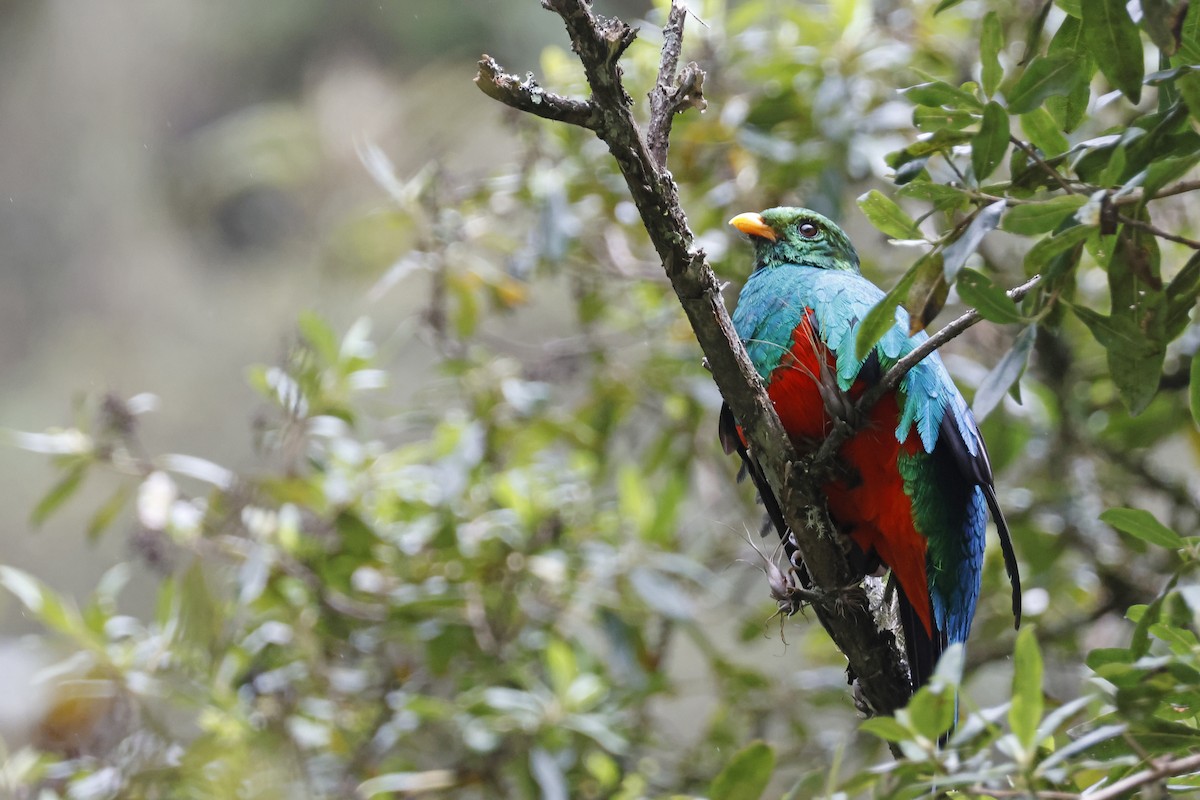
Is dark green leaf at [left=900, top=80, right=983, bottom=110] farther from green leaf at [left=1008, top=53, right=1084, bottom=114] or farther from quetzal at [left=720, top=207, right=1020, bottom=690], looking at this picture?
quetzal at [left=720, top=207, right=1020, bottom=690]

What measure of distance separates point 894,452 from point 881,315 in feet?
2.71

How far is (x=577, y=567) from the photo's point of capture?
12.3 feet

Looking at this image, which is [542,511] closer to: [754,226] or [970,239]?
[754,226]

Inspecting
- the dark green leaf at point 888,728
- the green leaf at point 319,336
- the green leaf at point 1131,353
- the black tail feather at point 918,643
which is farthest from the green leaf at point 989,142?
the green leaf at point 319,336

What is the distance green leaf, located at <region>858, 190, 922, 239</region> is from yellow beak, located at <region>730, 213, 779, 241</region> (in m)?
1.03

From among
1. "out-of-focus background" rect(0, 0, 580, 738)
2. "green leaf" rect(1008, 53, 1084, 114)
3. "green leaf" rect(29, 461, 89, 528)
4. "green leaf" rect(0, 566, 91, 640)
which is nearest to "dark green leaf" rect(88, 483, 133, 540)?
"green leaf" rect(29, 461, 89, 528)

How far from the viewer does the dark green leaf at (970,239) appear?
61.4 inches

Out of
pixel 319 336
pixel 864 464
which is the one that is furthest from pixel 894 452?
pixel 319 336

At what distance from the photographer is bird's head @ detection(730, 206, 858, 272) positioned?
9.70ft

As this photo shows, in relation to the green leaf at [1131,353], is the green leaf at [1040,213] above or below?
above

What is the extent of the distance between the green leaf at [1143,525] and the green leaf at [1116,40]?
2.08ft

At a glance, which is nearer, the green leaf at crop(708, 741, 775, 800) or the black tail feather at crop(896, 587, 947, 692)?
the green leaf at crop(708, 741, 775, 800)

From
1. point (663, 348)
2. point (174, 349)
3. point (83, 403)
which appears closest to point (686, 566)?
point (663, 348)

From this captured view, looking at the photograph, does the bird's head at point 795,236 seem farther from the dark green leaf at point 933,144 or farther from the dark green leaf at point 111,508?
the dark green leaf at point 111,508
